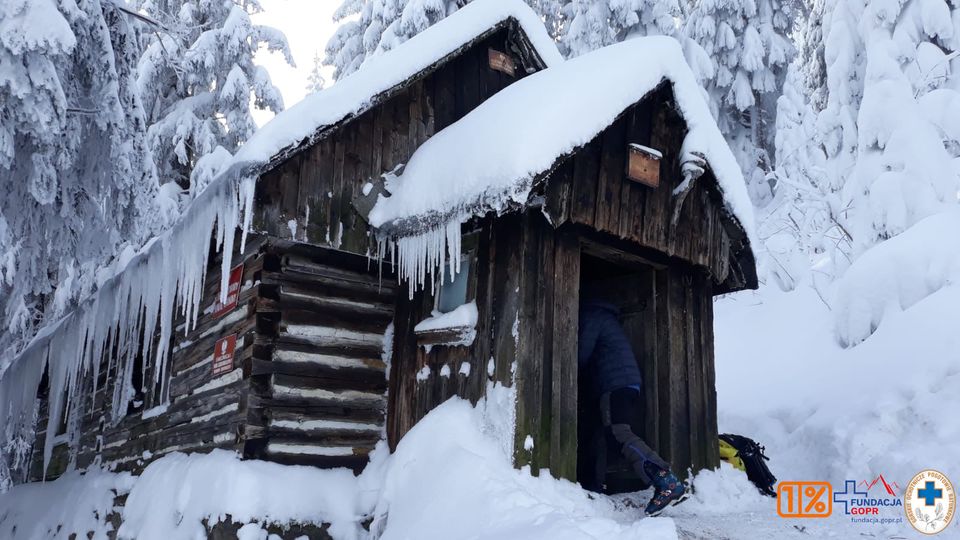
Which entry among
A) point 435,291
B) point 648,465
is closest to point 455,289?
point 435,291

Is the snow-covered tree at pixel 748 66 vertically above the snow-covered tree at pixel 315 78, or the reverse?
the snow-covered tree at pixel 315 78

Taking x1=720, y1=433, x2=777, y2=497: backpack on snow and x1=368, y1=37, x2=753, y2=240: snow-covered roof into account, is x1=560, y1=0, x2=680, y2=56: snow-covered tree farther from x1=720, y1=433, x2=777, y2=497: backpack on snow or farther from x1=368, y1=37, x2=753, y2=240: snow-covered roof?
x1=720, y1=433, x2=777, y2=497: backpack on snow

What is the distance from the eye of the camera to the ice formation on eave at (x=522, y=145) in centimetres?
602

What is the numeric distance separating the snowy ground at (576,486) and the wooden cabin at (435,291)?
0.93ft

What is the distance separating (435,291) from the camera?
716 cm

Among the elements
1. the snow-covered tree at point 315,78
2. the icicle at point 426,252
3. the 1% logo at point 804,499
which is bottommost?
the 1% logo at point 804,499

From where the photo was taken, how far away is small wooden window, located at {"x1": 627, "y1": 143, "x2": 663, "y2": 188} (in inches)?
275

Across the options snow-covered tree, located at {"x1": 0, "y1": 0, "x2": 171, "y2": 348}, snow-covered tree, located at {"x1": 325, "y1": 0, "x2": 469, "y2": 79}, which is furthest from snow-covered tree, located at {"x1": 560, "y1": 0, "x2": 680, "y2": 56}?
snow-covered tree, located at {"x1": 0, "y1": 0, "x2": 171, "y2": 348}

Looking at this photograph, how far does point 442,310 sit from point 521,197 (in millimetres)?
1791

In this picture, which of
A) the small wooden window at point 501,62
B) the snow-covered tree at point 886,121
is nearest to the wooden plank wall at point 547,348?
the small wooden window at point 501,62

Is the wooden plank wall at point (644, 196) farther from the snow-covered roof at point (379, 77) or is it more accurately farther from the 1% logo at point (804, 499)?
the 1% logo at point (804, 499)

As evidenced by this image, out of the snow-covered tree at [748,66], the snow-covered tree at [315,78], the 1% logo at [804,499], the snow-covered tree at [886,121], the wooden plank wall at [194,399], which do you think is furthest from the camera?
the snow-covered tree at [315,78]

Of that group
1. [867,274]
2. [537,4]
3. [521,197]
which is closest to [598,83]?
[521,197]

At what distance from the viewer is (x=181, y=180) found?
59.8 ft
